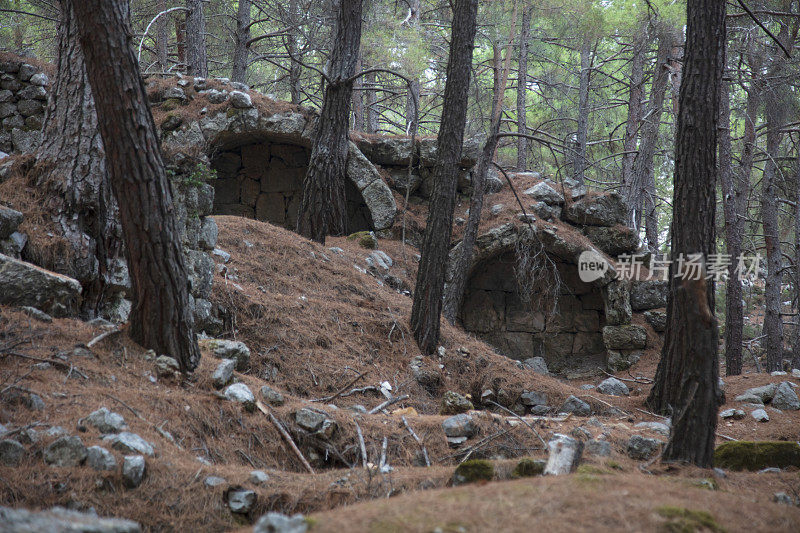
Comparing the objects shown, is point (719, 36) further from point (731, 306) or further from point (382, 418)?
point (731, 306)

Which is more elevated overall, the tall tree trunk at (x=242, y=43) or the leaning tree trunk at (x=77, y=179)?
the tall tree trunk at (x=242, y=43)

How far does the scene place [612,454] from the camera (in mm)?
4070

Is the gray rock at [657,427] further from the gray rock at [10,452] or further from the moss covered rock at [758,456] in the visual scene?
the gray rock at [10,452]

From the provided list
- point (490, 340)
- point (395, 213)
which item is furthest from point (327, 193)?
point (490, 340)

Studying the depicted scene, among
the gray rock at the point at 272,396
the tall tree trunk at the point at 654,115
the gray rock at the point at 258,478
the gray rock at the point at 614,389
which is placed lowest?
the gray rock at the point at 614,389

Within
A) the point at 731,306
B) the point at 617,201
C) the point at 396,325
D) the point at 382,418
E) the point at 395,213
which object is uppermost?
the point at 617,201

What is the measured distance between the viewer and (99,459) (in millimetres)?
2824

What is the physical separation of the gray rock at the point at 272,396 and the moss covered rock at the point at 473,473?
162 centimetres

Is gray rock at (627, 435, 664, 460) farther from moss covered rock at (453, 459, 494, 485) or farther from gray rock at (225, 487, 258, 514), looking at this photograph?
gray rock at (225, 487, 258, 514)

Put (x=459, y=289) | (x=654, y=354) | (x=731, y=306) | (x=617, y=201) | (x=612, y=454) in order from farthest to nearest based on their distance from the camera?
(x=617, y=201)
(x=654, y=354)
(x=459, y=289)
(x=731, y=306)
(x=612, y=454)

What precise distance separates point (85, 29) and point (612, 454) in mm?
4472

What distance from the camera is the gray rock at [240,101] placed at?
9602mm

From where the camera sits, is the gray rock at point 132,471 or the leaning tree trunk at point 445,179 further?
the leaning tree trunk at point 445,179

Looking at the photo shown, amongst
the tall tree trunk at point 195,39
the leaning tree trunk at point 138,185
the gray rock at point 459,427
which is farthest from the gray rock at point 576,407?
the tall tree trunk at point 195,39
